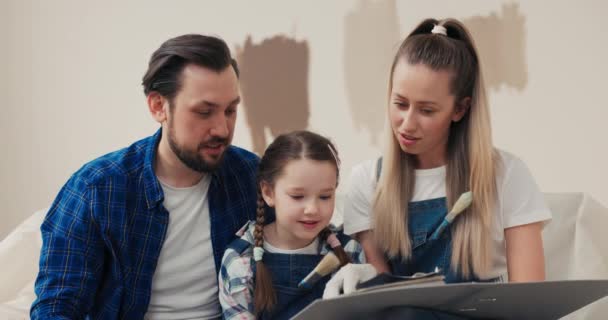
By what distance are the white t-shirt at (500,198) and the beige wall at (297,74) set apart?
59 cm

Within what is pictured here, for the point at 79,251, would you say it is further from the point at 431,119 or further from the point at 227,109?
the point at 431,119

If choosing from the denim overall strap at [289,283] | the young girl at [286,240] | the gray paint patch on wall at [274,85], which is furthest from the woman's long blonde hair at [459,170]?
the gray paint patch on wall at [274,85]

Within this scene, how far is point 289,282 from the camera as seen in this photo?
1607mm

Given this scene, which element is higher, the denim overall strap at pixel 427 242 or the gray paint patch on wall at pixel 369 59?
the gray paint patch on wall at pixel 369 59

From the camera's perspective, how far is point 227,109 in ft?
5.37

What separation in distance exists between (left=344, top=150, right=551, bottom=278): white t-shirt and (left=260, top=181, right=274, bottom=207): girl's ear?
8.7 inches

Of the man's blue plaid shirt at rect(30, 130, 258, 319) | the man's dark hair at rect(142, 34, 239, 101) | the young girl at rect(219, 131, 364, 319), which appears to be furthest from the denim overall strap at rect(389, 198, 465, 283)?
the man's dark hair at rect(142, 34, 239, 101)

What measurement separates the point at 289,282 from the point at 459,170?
47cm

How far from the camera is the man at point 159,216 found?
1567mm

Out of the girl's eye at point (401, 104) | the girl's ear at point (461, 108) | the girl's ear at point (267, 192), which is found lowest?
the girl's ear at point (267, 192)

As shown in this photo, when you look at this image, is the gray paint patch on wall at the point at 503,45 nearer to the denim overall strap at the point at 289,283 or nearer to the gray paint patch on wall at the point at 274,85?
the gray paint patch on wall at the point at 274,85

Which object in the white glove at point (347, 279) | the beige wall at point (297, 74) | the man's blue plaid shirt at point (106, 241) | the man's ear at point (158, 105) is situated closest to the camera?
the white glove at point (347, 279)

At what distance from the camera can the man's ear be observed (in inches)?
65.4

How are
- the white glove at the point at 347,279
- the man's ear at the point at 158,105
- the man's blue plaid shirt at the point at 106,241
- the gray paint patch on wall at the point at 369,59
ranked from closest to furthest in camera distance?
the white glove at the point at 347,279 < the man's blue plaid shirt at the point at 106,241 < the man's ear at the point at 158,105 < the gray paint patch on wall at the point at 369,59
